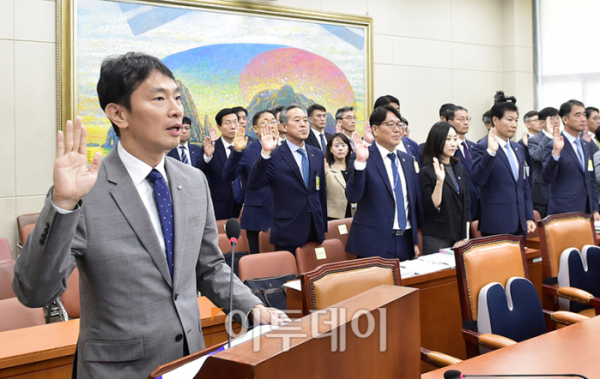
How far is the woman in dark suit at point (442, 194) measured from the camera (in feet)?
12.1

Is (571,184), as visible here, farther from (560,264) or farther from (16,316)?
(16,316)

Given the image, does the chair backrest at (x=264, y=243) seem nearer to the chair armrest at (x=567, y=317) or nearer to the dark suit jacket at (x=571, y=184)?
the chair armrest at (x=567, y=317)

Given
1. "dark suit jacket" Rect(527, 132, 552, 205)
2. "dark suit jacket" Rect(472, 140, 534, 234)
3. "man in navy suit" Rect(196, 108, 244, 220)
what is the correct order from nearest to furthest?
"dark suit jacket" Rect(472, 140, 534, 234) < "man in navy suit" Rect(196, 108, 244, 220) < "dark suit jacket" Rect(527, 132, 552, 205)

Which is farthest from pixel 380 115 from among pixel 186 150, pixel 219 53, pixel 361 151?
pixel 219 53

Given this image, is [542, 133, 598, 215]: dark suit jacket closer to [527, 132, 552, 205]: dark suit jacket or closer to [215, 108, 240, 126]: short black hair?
[527, 132, 552, 205]: dark suit jacket

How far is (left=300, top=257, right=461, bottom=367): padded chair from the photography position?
193 centimetres

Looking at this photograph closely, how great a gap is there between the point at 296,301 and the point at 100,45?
422cm

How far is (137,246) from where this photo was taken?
4.25 feet

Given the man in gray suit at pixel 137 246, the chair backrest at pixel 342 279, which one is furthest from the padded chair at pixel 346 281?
the man in gray suit at pixel 137 246

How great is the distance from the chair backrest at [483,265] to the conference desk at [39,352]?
1608 mm

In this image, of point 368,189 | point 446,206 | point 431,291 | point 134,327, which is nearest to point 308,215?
point 368,189

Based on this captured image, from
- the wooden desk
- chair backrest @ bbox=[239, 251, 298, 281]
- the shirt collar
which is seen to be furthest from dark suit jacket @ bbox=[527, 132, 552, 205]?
the shirt collar

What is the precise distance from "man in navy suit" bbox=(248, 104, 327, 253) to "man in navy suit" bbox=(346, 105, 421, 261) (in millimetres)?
343

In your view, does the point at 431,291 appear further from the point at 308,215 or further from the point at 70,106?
the point at 70,106
